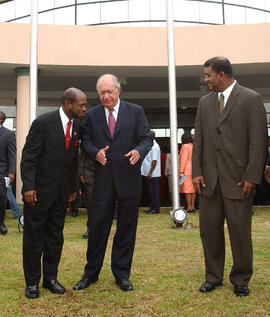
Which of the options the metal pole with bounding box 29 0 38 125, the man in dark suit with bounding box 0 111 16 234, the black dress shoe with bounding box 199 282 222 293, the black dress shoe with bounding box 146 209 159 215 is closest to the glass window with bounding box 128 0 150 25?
the metal pole with bounding box 29 0 38 125

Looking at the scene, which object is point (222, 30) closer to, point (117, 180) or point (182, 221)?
point (182, 221)

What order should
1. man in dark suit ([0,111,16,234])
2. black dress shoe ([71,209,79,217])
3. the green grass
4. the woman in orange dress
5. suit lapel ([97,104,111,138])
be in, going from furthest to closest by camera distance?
the woman in orange dress
black dress shoe ([71,209,79,217])
man in dark suit ([0,111,16,234])
suit lapel ([97,104,111,138])
the green grass

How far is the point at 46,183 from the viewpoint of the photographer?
333 centimetres

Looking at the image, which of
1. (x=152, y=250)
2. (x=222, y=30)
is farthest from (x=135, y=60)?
(x=152, y=250)

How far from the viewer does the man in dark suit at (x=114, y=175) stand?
348 centimetres

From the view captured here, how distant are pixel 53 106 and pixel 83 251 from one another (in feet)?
46.3

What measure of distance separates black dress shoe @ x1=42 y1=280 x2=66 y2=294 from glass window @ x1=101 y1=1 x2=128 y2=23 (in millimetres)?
14595

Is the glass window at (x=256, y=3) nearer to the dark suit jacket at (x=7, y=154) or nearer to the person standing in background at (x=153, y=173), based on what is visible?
the person standing in background at (x=153, y=173)

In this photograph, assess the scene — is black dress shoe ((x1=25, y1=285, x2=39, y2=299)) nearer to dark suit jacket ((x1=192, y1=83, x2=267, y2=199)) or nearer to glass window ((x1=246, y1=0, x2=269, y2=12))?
dark suit jacket ((x1=192, y1=83, x2=267, y2=199))

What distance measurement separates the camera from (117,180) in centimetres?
346

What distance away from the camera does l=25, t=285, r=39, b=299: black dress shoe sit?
10.7ft

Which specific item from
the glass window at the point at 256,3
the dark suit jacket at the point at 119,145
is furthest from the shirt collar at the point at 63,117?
the glass window at the point at 256,3

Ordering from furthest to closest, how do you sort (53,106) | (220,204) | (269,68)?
(53,106) → (269,68) → (220,204)

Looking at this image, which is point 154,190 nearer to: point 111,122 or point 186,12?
point 111,122
